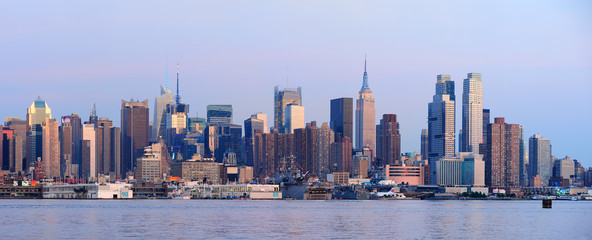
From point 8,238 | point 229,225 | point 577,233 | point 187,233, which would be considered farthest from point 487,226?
point 8,238

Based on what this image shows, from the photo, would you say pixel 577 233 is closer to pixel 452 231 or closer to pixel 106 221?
pixel 452 231

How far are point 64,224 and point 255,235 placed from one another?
2798cm

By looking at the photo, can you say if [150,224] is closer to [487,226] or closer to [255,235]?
[255,235]

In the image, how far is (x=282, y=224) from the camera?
344 feet

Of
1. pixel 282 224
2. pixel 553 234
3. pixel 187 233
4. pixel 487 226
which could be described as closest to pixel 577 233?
pixel 553 234

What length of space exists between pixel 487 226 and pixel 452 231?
1392 centimetres

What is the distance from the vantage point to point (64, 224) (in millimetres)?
100375

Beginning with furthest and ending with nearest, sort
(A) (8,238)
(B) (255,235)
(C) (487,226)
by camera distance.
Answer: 1. (C) (487,226)
2. (B) (255,235)
3. (A) (8,238)

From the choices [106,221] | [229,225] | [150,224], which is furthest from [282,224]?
[106,221]

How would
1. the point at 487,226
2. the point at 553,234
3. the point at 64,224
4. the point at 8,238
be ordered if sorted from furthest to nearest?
the point at 487,226 < the point at 64,224 < the point at 553,234 < the point at 8,238

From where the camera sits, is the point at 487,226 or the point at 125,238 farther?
the point at 487,226

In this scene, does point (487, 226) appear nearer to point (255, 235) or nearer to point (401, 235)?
point (401, 235)

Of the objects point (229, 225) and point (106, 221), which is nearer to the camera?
point (229, 225)

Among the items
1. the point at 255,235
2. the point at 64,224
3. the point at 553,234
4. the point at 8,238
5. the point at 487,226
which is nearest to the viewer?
the point at 8,238
